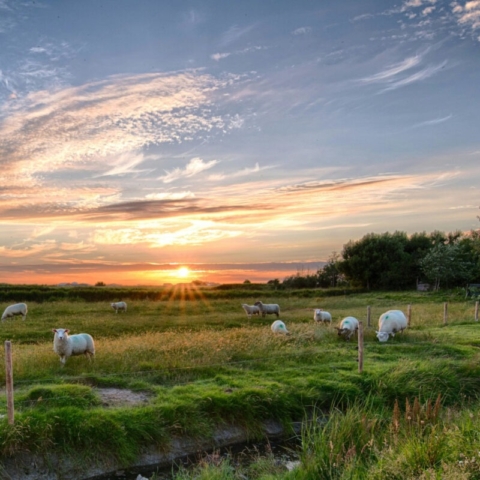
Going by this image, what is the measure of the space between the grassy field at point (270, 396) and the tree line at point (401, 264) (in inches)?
1791

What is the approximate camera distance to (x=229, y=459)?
9.96 m

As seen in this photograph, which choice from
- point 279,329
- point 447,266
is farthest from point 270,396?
point 447,266

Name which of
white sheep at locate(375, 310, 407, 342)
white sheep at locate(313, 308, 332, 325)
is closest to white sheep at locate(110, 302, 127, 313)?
white sheep at locate(313, 308, 332, 325)

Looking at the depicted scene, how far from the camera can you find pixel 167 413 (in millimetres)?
11016

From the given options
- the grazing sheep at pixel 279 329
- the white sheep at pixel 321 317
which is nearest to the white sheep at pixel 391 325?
the grazing sheep at pixel 279 329

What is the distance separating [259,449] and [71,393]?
469cm

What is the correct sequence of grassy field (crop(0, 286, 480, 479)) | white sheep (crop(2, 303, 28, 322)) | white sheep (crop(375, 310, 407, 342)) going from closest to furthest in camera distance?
1. grassy field (crop(0, 286, 480, 479))
2. white sheep (crop(375, 310, 407, 342))
3. white sheep (crop(2, 303, 28, 322))

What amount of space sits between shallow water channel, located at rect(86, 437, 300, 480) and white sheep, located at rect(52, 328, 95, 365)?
19.6 ft

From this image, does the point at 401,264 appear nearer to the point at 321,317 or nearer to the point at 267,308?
the point at 267,308

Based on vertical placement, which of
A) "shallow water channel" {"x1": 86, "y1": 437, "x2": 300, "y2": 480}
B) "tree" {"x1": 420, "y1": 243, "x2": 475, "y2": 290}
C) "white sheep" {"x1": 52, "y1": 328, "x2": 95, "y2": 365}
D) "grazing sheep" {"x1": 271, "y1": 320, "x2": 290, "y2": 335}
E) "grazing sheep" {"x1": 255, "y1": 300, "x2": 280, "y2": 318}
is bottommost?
"shallow water channel" {"x1": 86, "y1": 437, "x2": 300, "y2": 480}

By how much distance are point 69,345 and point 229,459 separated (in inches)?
297

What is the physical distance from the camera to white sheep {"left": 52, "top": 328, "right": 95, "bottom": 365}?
1502cm

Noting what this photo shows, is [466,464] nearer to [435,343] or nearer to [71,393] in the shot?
[71,393]

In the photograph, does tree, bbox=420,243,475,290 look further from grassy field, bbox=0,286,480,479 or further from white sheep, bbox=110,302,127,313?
grassy field, bbox=0,286,480,479
